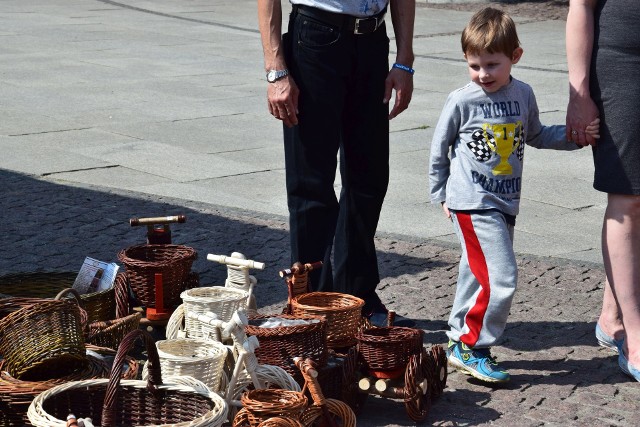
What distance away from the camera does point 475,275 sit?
14.6 feet

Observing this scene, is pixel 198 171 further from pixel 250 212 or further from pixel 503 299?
pixel 503 299

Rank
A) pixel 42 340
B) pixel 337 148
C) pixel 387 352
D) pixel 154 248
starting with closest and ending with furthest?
pixel 42 340 < pixel 387 352 < pixel 337 148 < pixel 154 248

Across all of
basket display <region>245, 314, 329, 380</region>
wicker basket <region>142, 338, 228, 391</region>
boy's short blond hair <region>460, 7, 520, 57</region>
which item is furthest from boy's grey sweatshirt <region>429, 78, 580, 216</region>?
wicker basket <region>142, 338, 228, 391</region>

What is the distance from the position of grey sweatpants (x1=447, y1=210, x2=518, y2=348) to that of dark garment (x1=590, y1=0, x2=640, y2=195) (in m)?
0.47

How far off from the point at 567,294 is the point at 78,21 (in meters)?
13.4

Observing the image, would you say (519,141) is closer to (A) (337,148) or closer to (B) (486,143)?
(B) (486,143)

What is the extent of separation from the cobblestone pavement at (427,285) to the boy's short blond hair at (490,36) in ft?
4.17

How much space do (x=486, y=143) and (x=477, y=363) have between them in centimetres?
84

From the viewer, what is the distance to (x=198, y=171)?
8414 mm

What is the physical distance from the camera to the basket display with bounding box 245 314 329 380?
155 inches

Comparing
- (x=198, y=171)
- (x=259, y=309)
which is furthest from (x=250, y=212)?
(x=259, y=309)

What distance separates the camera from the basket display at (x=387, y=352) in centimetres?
412

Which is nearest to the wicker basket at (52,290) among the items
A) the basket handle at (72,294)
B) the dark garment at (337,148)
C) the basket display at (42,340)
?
the basket handle at (72,294)

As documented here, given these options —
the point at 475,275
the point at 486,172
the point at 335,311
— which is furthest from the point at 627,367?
the point at 335,311
